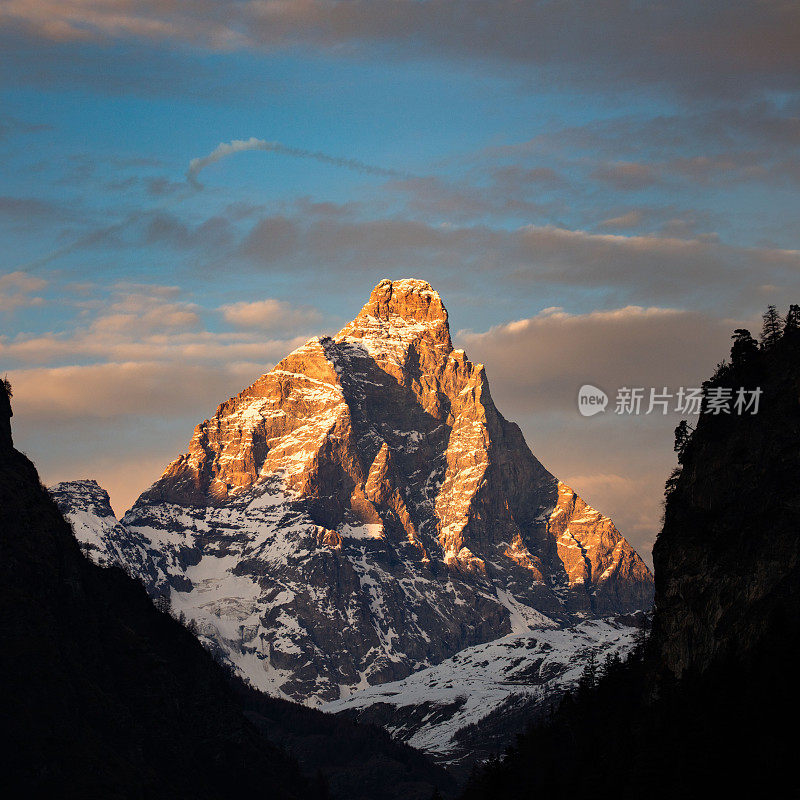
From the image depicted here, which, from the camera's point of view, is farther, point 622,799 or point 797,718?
point 622,799

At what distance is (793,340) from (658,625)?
40308mm

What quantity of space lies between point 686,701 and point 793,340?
177 ft

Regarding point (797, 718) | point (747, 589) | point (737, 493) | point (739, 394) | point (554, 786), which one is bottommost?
point (554, 786)

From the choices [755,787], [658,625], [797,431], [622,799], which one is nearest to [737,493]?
[797,431]

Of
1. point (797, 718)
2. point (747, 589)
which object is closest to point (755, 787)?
point (797, 718)

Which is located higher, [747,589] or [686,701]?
[747,589]

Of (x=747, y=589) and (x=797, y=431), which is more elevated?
(x=797, y=431)

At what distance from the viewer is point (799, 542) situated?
15612 centimetres

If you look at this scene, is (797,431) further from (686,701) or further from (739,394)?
(686,701)

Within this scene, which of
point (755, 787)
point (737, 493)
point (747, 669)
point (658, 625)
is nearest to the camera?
point (755, 787)

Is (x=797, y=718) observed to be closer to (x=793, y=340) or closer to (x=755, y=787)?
(x=755, y=787)

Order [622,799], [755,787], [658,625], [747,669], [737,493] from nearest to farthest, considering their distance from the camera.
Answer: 1. [755,787]
2. [747,669]
3. [622,799]
4. [737,493]
5. [658,625]

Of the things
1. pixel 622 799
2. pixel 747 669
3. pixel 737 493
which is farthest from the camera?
pixel 737 493

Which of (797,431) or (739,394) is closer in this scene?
(797,431)
